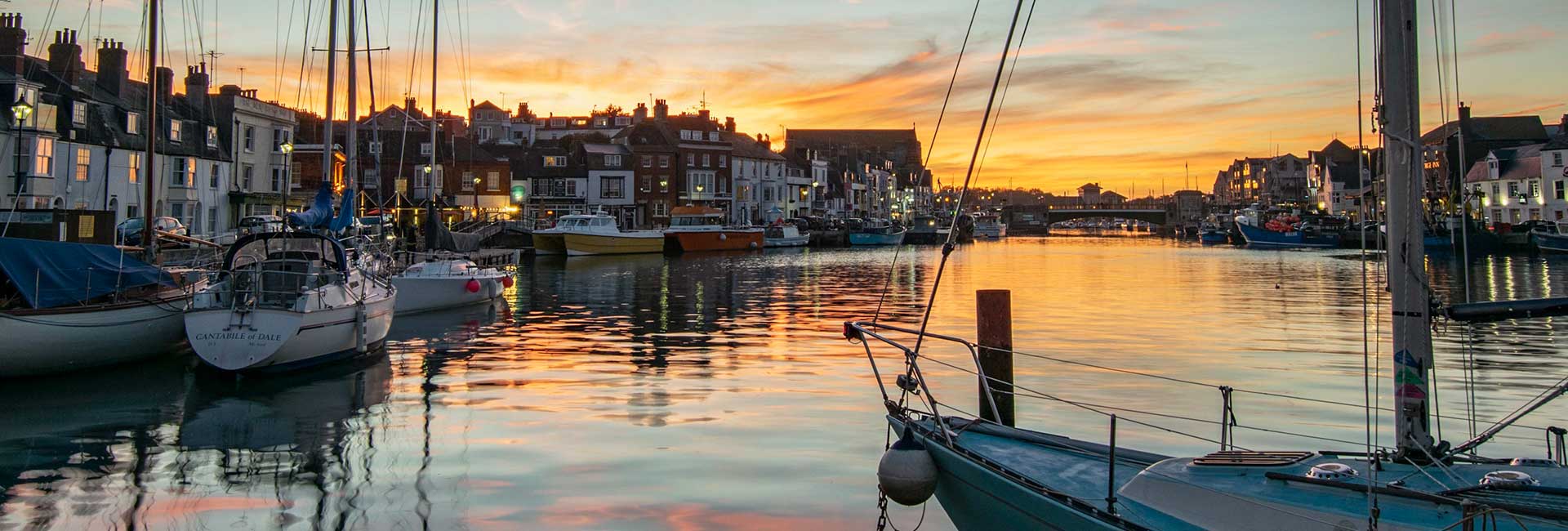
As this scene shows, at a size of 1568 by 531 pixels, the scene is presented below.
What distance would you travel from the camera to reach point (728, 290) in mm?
48906

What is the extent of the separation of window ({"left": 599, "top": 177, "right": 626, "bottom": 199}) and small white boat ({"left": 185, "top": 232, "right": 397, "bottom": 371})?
8365 centimetres

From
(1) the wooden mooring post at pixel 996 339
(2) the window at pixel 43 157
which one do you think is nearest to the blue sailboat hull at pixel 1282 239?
(2) the window at pixel 43 157

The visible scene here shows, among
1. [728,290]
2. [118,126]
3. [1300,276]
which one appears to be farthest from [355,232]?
[1300,276]

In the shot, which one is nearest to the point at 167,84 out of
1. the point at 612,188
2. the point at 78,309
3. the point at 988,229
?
the point at 78,309

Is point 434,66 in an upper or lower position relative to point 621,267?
upper

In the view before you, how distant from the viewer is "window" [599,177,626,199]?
109875 mm

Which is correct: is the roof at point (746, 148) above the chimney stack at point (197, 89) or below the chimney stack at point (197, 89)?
above

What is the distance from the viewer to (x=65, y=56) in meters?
54.5

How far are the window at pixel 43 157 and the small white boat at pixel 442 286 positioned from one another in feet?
70.9

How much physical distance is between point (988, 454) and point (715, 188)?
109m

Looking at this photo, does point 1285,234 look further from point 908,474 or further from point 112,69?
point 908,474

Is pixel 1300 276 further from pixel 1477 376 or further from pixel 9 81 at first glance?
pixel 9 81

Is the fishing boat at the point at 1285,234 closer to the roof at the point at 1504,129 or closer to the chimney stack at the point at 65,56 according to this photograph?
the roof at the point at 1504,129

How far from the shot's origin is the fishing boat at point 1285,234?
112000mm
